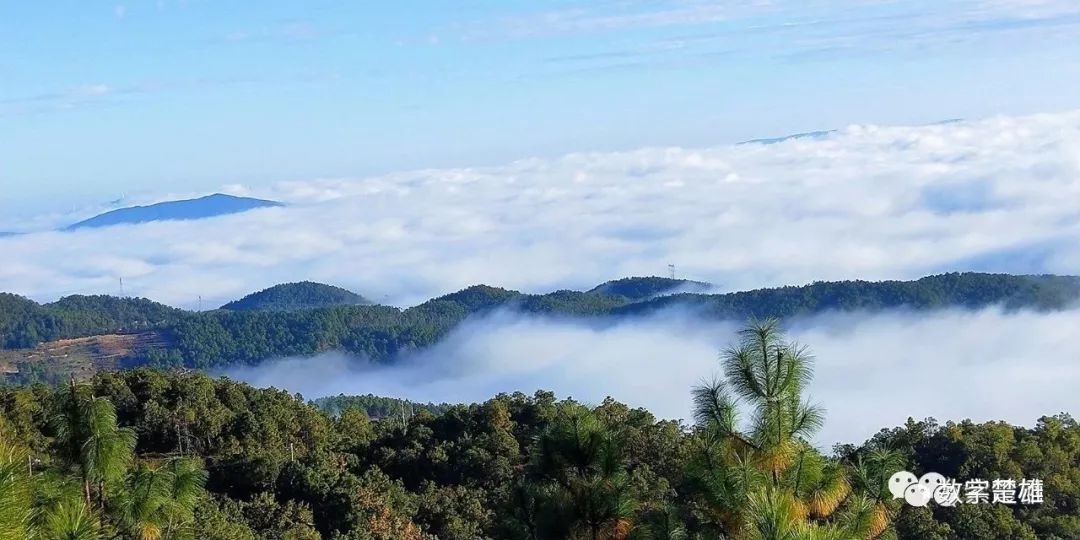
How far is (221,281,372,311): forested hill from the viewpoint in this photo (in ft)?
613

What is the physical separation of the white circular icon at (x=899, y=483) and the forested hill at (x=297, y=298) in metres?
177

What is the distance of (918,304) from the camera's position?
129 m

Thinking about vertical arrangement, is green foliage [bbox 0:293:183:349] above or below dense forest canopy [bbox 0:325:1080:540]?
above

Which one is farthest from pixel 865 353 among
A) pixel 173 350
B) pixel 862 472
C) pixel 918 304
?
pixel 862 472

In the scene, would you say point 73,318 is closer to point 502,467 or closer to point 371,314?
point 371,314

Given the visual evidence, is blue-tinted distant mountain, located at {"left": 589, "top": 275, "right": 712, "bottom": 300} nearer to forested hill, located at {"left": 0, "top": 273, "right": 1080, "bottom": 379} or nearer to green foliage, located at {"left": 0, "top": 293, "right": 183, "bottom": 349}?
forested hill, located at {"left": 0, "top": 273, "right": 1080, "bottom": 379}

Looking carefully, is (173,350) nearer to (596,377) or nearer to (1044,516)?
(596,377)

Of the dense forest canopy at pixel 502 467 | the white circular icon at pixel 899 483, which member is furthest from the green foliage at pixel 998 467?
the white circular icon at pixel 899 483

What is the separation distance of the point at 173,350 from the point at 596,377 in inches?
2172

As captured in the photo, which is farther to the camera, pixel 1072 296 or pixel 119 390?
pixel 1072 296

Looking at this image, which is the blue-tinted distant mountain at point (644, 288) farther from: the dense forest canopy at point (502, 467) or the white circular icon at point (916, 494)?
the white circular icon at point (916, 494)

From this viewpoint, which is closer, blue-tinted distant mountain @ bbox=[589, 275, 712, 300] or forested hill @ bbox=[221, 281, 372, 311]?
blue-tinted distant mountain @ bbox=[589, 275, 712, 300]

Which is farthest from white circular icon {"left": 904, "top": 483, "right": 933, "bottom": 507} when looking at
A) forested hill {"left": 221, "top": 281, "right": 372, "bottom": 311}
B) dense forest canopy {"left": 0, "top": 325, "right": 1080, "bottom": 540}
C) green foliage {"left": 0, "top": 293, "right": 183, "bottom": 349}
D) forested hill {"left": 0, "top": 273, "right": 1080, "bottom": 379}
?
forested hill {"left": 221, "top": 281, "right": 372, "bottom": 311}

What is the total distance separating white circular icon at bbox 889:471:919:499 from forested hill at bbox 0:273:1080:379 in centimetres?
10607
